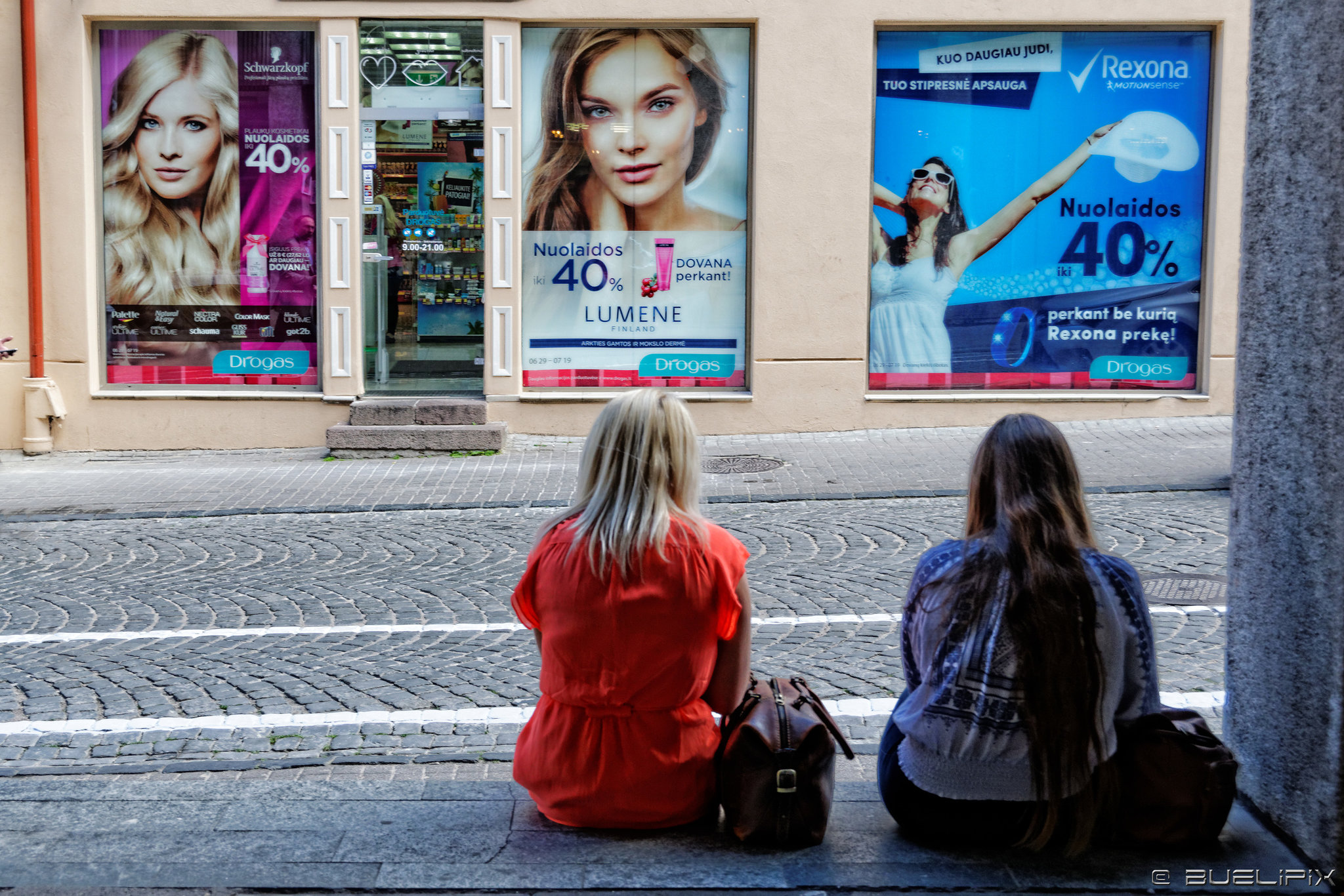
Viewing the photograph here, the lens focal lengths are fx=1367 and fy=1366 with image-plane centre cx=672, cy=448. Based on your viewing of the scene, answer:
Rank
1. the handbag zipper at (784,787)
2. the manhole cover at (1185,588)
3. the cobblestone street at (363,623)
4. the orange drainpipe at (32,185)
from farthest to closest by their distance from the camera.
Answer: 1. the orange drainpipe at (32,185)
2. the manhole cover at (1185,588)
3. the cobblestone street at (363,623)
4. the handbag zipper at (784,787)

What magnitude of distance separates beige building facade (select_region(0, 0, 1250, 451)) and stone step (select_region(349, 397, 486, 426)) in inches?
17.5

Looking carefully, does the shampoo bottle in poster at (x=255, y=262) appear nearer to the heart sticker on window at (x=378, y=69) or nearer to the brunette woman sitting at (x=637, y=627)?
the heart sticker on window at (x=378, y=69)

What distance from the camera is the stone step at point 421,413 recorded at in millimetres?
12195

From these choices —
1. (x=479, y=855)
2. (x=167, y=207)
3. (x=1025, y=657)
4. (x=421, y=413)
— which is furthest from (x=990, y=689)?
(x=167, y=207)

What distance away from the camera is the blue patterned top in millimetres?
3402

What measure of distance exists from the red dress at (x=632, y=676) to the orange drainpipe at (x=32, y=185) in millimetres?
10276

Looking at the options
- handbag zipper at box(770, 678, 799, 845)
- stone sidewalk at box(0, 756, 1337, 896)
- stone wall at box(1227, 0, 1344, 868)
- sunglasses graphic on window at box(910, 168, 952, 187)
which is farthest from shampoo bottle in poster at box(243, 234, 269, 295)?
stone wall at box(1227, 0, 1344, 868)

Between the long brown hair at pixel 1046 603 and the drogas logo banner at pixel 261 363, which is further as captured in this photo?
the drogas logo banner at pixel 261 363

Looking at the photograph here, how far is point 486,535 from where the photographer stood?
A: 875 cm

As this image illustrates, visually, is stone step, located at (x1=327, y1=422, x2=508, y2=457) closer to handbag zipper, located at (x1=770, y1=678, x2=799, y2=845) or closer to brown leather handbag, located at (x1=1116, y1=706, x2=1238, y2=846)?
handbag zipper, located at (x1=770, y1=678, x2=799, y2=845)

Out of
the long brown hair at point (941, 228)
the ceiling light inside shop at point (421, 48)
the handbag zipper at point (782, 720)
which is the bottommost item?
the handbag zipper at point (782, 720)

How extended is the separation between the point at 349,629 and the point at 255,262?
7123 millimetres

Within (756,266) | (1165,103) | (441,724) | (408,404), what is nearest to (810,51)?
(756,266)

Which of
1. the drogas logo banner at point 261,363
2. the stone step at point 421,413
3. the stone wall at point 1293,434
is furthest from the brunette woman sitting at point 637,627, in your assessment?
the drogas logo banner at point 261,363
